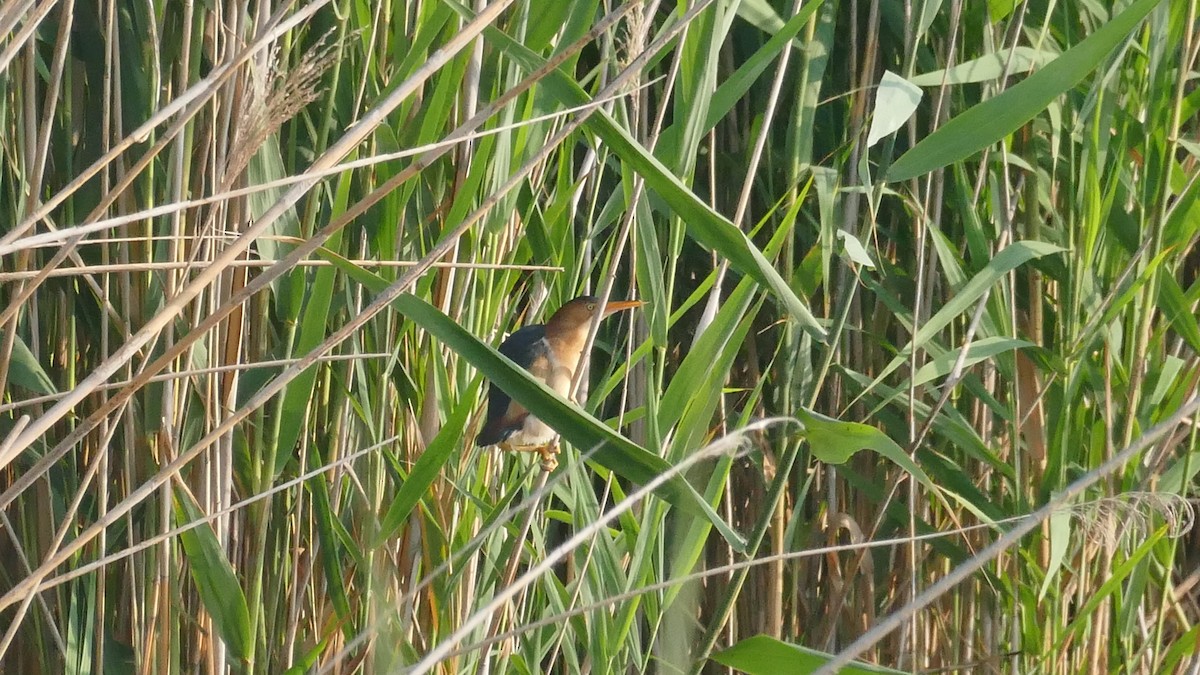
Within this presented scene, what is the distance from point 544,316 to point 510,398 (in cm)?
41

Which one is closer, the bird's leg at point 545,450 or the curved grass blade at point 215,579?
the curved grass blade at point 215,579

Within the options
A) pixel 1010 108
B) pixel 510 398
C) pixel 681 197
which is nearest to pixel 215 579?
pixel 510 398

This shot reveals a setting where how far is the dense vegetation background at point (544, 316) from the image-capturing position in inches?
47.5

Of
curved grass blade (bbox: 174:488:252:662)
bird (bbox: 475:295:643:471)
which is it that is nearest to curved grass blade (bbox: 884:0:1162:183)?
bird (bbox: 475:295:643:471)

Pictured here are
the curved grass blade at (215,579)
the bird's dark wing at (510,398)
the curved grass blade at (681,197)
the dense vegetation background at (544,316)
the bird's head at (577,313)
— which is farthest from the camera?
the bird's head at (577,313)

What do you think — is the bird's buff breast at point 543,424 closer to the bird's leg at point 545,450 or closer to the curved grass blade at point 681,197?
the bird's leg at point 545,450

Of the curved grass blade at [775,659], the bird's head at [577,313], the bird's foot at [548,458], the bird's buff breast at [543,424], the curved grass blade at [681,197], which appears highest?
the curved grass blade at [681,197]

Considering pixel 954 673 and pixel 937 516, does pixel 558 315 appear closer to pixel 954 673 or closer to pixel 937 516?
pixel 937 516

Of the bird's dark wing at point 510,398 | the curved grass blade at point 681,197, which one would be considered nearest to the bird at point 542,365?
the bird's dark wing at point 510,398

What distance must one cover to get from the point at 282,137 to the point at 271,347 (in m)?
0.28

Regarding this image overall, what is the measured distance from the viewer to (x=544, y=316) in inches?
72.0

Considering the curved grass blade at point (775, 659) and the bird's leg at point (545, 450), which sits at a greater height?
the bird's leg at point (545, 450)

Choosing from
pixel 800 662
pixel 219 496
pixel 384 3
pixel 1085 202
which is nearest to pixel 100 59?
pixel 384 3

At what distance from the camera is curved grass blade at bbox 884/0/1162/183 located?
1.23 meters
